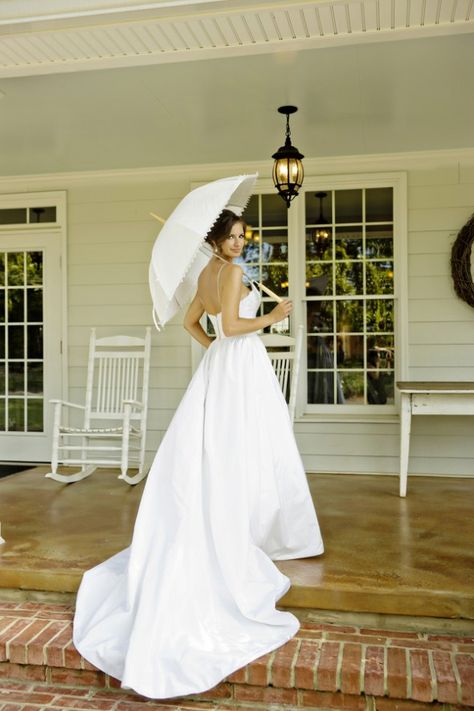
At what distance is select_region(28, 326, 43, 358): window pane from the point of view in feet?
19.8

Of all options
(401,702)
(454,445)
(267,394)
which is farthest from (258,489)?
(454,445)

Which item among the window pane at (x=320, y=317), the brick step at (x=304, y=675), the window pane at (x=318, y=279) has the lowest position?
the brick step at (x=304, y=675)

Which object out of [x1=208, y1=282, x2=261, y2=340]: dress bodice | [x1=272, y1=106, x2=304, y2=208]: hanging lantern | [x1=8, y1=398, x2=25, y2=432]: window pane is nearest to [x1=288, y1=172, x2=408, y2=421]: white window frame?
[x1=272, y1=106, x2=304, y2=208]: hanging lantern

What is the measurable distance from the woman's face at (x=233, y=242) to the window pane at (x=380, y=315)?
8.83 feet

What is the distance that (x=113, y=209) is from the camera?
229 inches

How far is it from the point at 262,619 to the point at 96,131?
11.7 ft

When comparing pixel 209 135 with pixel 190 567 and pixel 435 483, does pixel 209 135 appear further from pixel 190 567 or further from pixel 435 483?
pixel 190 567

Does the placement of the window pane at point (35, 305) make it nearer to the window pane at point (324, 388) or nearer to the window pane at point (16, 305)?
the window pane at point (16, 305)

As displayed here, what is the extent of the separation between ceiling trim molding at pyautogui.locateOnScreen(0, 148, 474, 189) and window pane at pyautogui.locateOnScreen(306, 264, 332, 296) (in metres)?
0.75

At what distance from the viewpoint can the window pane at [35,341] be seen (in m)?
6.04

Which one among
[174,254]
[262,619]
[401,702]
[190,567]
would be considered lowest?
[401,702]

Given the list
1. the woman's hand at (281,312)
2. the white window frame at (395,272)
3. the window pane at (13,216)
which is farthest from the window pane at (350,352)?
the window pane at (13,216)

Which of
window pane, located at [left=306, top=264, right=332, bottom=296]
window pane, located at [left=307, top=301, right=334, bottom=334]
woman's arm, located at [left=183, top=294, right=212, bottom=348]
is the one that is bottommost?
woman's arm, located at [left=183, top=294, right=212, bottom=348]

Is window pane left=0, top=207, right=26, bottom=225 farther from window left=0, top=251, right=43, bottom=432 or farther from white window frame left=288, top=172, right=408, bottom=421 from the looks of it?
white window frame left=288, top=172, right=408, bottom=421
